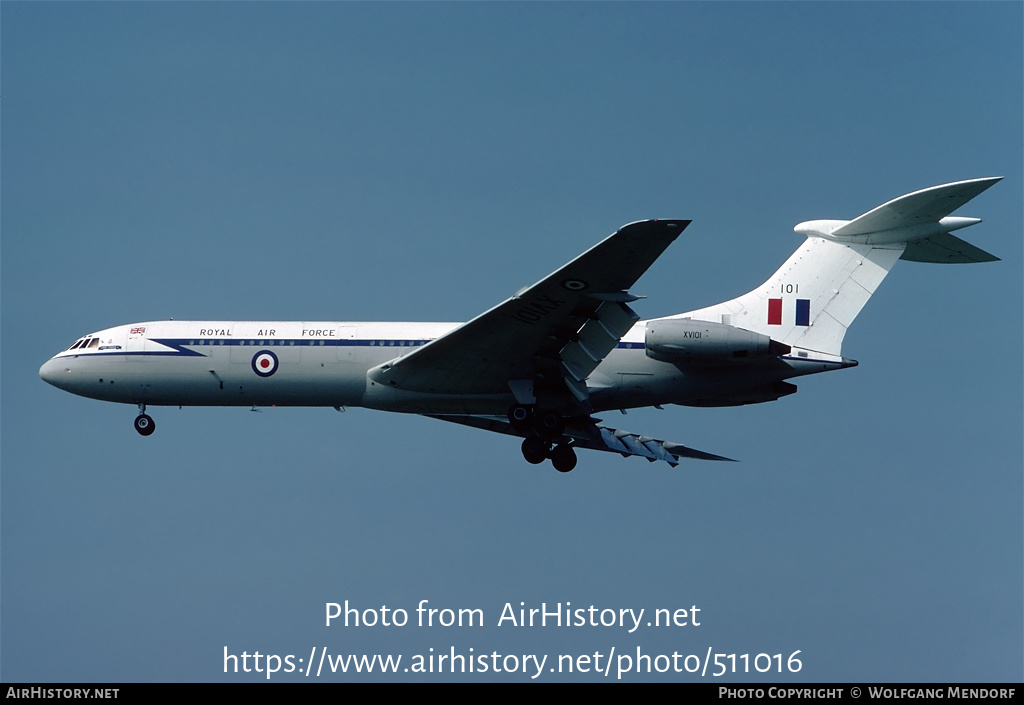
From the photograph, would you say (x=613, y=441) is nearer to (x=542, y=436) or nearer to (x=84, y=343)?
(x=542, y=436)

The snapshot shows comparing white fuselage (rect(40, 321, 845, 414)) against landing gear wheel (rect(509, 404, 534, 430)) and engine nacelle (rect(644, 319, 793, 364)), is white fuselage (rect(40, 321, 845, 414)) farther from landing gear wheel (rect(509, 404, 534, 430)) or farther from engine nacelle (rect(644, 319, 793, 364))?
engine nacelle (rect(644, 319, 793, 364))

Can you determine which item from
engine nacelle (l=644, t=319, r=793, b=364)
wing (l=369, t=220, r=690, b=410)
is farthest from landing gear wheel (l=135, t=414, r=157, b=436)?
engine nacelle (l=644, t=319, r=793, b=364)

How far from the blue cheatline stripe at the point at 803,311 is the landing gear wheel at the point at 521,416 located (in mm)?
7548

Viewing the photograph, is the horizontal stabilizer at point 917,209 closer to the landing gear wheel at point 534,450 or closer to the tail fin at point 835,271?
the tail fin at point 835,271

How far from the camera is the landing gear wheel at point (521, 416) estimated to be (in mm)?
35062

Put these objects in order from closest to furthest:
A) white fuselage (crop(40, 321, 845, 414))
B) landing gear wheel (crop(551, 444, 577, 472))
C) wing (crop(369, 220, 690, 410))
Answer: wing (crop(369, 220, 690, 410)) → white fuselage (crop(40, 321, 845, 414)) → landing gear wheel (crop(551, 444, 577, 472))

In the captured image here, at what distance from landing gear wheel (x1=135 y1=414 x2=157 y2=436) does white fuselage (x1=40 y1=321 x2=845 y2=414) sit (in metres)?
0.50

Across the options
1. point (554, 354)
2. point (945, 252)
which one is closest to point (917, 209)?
point (945, 252)

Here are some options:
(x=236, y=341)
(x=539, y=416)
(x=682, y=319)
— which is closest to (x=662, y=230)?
(x=682, y=319)

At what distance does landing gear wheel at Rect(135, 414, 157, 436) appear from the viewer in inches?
1479

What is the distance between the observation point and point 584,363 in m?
33.6

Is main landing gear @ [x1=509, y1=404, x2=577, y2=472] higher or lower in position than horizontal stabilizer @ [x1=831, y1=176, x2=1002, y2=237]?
lower

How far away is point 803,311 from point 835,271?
144 cm

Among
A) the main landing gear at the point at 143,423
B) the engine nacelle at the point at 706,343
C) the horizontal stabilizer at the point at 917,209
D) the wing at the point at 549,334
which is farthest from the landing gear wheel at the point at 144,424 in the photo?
the horizontal stabilizer at the point at 917,209
